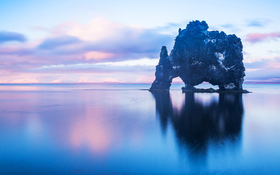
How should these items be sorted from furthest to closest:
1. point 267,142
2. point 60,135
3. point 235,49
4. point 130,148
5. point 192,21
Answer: point 192,21
point 235,49
point 60,135
point 267,142
point 130,148

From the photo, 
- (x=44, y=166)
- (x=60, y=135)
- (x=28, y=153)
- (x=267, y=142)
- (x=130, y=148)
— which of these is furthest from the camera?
(x=60, y=135)

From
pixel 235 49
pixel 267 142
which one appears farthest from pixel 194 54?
pixel 267 142

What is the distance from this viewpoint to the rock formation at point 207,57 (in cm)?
7281

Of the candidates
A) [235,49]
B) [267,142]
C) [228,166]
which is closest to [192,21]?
[235,49]

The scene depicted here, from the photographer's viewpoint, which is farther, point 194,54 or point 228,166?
point 194,54

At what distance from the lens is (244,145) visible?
13711 mm

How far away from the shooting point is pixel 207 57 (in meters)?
74.7

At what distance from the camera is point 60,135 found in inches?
647

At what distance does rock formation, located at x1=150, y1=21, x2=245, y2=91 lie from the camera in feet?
239

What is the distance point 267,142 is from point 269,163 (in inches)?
191

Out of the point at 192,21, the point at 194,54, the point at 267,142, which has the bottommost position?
the point at 267,142

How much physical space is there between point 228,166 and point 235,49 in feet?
240

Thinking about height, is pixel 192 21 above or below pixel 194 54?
above

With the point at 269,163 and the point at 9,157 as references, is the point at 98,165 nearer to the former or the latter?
the point at 9,157
